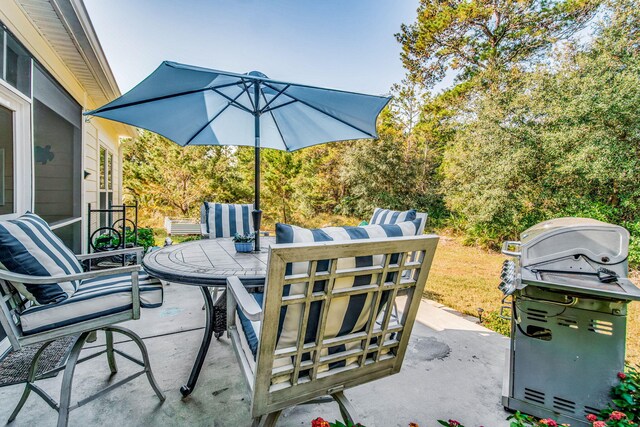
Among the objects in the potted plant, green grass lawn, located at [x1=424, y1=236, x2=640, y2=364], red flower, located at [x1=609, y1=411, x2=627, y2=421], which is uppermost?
the potted plant

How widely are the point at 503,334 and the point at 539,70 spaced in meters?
6.77

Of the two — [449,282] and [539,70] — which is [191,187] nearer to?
[449,282]

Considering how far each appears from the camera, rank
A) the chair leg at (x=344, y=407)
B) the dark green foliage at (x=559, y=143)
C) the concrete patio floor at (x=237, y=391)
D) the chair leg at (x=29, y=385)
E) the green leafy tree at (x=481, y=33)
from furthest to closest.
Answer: the green leafy tree at (x=481, y=33) < the dark green foliage at (x=559, y=143) < the concrete patio floor at (x=237, y=391) < the chair leg at (x=29, y=385) < the chair leg at (x=344, y=407)

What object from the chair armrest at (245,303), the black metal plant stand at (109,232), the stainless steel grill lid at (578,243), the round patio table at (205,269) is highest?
the stainless steel grill lid at (578,243)

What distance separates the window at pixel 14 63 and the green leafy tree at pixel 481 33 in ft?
30.5

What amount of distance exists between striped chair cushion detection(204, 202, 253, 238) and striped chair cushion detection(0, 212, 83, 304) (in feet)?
5.93

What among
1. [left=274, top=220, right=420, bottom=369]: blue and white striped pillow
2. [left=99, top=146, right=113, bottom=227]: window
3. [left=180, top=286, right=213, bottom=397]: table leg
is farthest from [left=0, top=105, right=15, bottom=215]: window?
[left=99, top=146, right=113, bottom=227]: window

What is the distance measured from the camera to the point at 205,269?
1715 millimetres

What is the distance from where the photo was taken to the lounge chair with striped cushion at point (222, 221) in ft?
11.2

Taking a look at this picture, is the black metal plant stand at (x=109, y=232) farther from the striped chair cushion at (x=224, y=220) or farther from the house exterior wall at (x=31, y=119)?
the striped chair cushion at (x=224, y=220)

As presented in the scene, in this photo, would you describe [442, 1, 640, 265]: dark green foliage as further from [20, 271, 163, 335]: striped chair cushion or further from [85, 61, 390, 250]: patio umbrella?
[20, 271, 163, 335]: striped chair cushion

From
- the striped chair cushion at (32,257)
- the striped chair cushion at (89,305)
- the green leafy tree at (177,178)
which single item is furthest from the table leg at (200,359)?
the green leafy tree at (177,178)

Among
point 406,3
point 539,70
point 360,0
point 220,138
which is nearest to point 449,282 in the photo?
point 220,138

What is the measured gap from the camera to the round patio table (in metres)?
1.58
